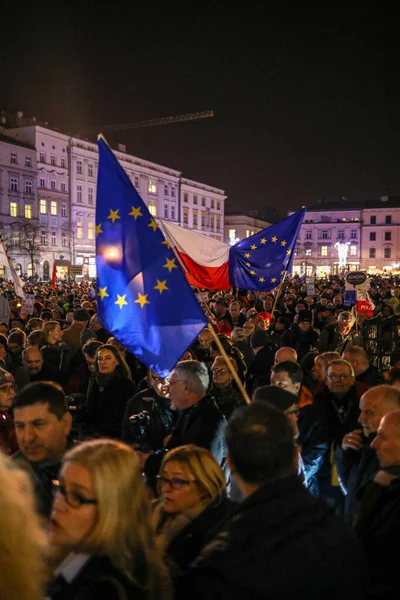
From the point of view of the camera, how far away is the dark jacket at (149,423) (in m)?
3.87

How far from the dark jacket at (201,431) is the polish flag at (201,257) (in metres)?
4.74

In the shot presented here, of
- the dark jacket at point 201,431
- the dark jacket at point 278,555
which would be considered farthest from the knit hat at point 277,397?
the dark jacket at point 278,555

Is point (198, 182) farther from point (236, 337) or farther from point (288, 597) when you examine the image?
point (288, 597)

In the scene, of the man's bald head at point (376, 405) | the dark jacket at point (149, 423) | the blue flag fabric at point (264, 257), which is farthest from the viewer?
the blue flag fabric at point (264, 257)

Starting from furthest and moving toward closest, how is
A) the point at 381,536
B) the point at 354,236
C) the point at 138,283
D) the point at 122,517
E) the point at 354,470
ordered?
the point at 354,236
the point at 138,283
the point at 354,470
the point at 381,536
the point at 122,517

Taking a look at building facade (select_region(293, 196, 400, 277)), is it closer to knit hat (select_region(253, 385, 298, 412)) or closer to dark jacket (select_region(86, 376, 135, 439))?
dark jacket (select_region(86, 376, 135, 439))

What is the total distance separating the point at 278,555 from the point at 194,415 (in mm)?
1957

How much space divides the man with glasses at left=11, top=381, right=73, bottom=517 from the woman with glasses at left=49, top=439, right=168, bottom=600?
103 cm

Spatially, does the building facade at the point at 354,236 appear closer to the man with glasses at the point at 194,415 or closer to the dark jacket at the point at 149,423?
the dark jacket at the point at 149,423

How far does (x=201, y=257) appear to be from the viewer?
945 centimetres

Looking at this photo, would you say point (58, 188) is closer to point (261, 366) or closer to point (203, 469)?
point (261, 366)

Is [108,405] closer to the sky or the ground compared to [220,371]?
closer to the ground

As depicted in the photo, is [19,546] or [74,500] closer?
[19,546]

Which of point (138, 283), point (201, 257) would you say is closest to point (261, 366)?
point (201, 257)
